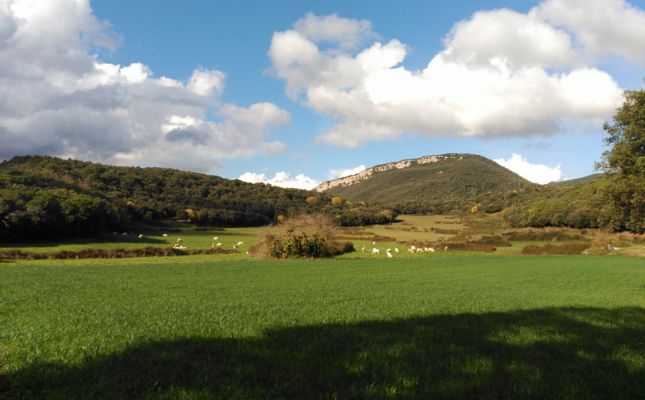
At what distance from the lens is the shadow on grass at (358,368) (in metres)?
6.89

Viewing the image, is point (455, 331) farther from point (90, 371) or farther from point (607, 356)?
point (90, 371)

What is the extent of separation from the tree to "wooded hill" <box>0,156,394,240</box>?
68.1 m

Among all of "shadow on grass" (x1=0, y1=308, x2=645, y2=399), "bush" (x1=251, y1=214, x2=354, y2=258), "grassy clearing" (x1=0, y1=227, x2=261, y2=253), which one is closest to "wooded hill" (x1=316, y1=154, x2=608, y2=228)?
"shadow on grass" (x1=0, y1=308, x2=645, y2=399)

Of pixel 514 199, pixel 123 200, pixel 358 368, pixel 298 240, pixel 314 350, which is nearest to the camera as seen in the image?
pixel 358 368

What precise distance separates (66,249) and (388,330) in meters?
59.8

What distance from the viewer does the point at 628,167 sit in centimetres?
2448

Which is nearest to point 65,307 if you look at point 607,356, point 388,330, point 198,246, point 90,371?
point 90,371

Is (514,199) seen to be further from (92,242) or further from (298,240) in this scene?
(92,242)

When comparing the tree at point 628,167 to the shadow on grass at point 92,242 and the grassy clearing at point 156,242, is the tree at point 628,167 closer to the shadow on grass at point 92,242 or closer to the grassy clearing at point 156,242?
the grassy clearing at point 156,242

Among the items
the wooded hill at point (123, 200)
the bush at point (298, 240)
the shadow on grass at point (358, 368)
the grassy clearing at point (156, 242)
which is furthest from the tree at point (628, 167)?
the wooded hill at point (123, 200)

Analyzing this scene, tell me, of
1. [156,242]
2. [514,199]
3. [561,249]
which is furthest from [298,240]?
[514,199]

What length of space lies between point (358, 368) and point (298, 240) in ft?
179

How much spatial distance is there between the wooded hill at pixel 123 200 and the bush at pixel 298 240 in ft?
99.1

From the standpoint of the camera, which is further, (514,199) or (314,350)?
(514,199)
